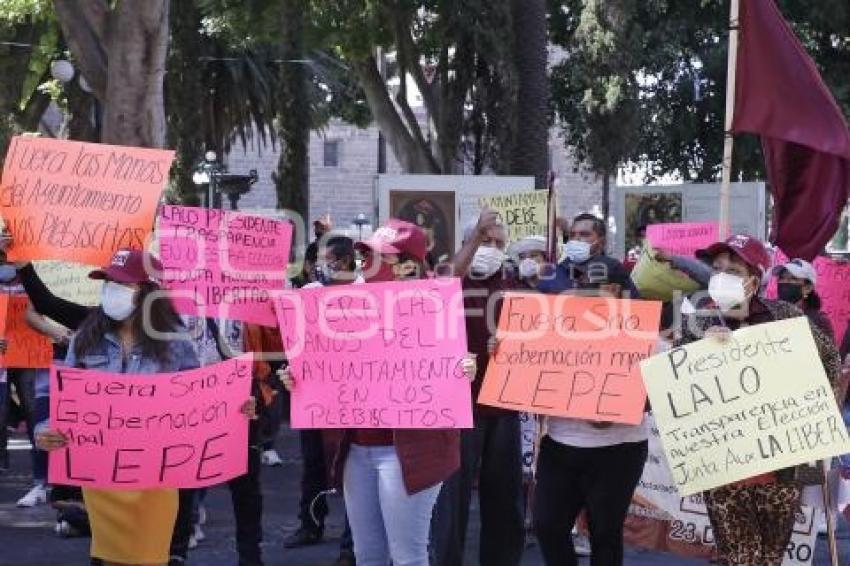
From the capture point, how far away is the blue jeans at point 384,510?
567 centimetres

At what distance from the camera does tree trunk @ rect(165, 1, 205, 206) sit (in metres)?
23.8

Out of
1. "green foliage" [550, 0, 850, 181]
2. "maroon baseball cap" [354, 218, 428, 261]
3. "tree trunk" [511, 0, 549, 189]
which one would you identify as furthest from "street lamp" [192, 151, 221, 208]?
"maroon baseball cap" [354, 218, 428, 261]

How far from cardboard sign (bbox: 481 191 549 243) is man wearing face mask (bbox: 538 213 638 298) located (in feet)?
13.4

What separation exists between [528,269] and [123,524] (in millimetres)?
3341

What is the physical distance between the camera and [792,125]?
24.4 feet

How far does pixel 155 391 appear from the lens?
18.3 ft

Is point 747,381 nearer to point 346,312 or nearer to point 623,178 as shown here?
point 346,312

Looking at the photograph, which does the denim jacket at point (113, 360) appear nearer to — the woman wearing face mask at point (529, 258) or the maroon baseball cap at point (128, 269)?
the maroon baseball cap at point (128, 269)

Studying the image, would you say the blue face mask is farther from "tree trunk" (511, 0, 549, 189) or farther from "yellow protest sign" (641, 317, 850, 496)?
"tree trunk" (511, 0, 549, 189)

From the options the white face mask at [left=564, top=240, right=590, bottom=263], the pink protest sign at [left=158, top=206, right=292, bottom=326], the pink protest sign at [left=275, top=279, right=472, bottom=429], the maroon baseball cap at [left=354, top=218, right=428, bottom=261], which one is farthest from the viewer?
the pink protest sign at [left=158, top=206, right=292, bottom=326]

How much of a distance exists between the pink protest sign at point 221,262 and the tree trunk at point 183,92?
1586 centimetres

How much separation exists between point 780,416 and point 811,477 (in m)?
0.55

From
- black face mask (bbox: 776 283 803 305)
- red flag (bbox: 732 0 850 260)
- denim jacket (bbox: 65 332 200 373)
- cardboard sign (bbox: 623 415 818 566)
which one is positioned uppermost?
red flag (bbox: 732 0 850 260)

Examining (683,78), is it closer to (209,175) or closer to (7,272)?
(209,175)
